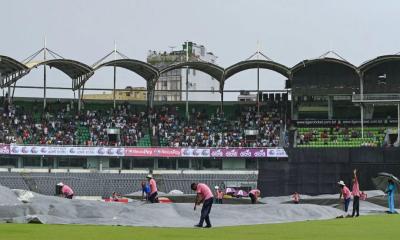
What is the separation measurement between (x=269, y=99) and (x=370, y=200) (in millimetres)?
33785

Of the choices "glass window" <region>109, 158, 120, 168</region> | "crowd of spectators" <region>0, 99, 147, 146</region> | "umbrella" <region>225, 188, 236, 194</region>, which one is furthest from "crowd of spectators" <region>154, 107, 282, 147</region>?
"umbrella" <region>225, 188, 236, 194</region>

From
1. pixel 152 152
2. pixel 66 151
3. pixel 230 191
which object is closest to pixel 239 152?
pixel 152 152

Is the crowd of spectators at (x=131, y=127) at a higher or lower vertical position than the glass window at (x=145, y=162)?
higher

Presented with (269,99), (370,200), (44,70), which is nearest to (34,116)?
(44,70)

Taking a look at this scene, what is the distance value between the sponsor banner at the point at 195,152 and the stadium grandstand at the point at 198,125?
87 mm

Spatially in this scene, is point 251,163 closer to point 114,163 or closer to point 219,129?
point 219,129

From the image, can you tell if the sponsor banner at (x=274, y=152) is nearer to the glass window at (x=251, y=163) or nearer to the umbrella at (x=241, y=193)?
the glass window at (x=251, y=163)

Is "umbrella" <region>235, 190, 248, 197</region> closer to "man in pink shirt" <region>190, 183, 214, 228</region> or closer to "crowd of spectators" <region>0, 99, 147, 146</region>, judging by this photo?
"crowd of spectators" <region>0, 99, 147, 146</region>

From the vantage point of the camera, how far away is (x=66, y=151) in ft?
197

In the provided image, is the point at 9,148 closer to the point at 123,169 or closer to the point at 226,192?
the point at 123,169

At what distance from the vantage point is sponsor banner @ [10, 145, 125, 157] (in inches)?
2309

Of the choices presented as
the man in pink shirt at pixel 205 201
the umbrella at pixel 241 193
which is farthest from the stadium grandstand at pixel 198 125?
the man in pink shirt at pixel 205 201

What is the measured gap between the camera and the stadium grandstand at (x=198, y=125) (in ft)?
198

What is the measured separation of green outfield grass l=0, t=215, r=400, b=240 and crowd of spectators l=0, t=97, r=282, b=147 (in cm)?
4141
